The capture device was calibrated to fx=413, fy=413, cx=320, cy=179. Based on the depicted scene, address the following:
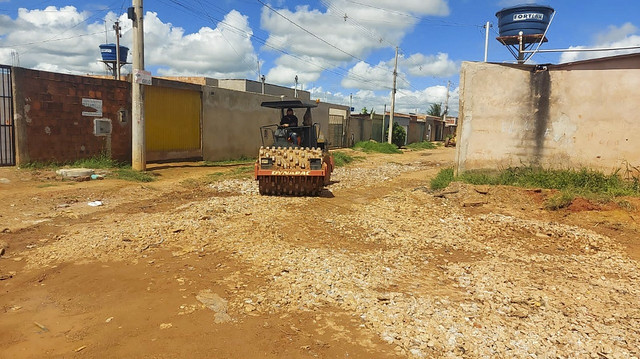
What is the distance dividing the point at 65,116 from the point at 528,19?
14.7m

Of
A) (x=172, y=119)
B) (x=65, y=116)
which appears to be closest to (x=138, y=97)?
(x=65, y=116)

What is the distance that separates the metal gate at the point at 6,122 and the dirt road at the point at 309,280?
3.46 m

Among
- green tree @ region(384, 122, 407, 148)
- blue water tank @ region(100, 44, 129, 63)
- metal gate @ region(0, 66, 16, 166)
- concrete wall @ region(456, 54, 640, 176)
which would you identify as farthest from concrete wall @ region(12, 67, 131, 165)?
green tree @ region(384, 122, 407, 148)

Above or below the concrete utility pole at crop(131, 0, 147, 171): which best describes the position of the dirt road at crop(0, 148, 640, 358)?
below

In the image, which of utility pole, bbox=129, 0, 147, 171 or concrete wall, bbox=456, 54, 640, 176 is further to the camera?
utility pole, bbox=129, 0, 147, 171

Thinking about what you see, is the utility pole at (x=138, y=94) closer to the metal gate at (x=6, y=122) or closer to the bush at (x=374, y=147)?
the metal gate at (x=6, y=122)

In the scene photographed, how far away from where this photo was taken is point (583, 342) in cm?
339

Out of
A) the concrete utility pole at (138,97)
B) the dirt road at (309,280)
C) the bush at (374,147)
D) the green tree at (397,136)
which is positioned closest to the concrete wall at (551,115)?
the dirt road at (309,280)

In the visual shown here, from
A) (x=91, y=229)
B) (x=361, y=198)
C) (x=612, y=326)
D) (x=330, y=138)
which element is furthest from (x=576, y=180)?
(x=330, y=138)

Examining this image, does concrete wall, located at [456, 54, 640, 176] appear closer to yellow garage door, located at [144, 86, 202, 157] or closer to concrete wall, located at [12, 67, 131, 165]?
yellow garage door, located at [144, 86, 202, 157]

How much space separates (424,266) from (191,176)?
9354 millimetres

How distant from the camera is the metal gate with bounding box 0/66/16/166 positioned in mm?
10891

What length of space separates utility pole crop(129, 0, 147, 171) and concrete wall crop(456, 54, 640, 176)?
9.46 m

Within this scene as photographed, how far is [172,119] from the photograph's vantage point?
51.0 ft
